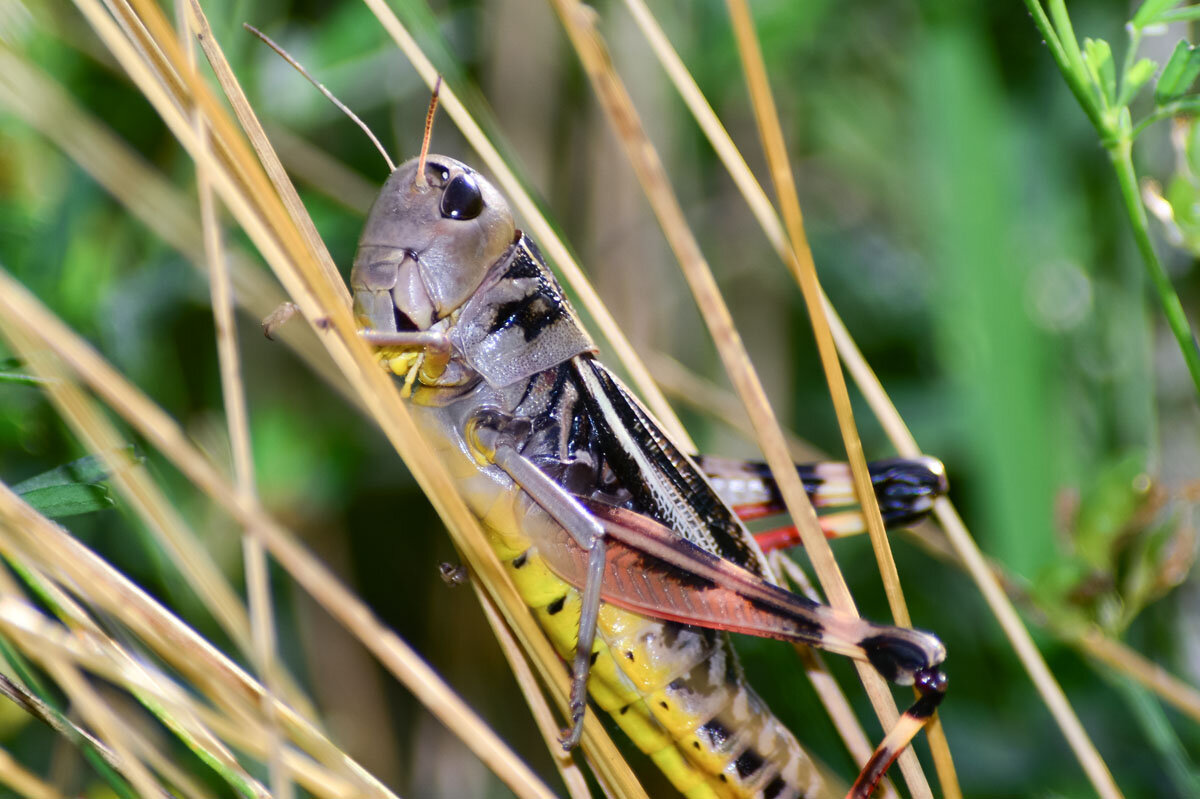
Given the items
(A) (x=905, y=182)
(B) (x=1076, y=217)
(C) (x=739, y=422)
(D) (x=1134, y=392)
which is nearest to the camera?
(C) (x=739, y=422)

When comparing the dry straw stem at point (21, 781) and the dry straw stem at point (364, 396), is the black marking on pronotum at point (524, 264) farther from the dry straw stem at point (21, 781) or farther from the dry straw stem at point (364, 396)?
the dry straw stem at point (21, 781)

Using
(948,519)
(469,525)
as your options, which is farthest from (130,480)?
(948,519)

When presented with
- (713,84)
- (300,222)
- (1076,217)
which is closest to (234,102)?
(300,222)

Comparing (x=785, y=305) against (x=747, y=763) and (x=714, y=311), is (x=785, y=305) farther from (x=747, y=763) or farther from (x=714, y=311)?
(x=714, y=311)

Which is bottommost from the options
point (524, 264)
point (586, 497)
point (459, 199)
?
point (586, 497)

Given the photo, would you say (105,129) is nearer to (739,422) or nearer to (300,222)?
(300,222)

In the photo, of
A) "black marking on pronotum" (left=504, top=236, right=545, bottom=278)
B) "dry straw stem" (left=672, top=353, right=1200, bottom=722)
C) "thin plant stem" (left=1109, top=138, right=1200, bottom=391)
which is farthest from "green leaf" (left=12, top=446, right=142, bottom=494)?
"thin plant stem" (left=1109, top=138, right=1200, bottom=391)
